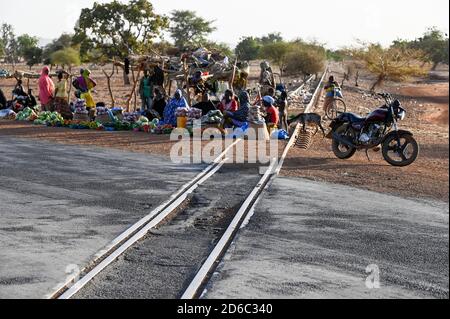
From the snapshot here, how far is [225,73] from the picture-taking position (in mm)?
20844

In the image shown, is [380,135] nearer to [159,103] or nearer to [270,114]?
[270,114]

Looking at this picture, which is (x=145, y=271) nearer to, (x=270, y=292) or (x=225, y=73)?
(x=270, y=292)

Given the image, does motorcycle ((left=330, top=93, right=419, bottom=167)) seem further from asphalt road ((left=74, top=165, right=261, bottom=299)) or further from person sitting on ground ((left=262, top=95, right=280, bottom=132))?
asphalt road ((left=74, top=165, right=261, bottom=299))

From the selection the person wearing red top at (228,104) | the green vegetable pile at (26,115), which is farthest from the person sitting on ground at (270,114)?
the green vegetable pile at (26,115)

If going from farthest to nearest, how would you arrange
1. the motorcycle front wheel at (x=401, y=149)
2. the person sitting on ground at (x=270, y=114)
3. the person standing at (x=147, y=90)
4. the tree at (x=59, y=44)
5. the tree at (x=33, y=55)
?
the tree at (x=33, y=55)
the tree at (x=59, y=44)
the person standing at (x=147, y=90)
the person sitting on ground at (x=270, y=114)
the motorcycle front wheel at (x=401, y=149)

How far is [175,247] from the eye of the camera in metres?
6.75

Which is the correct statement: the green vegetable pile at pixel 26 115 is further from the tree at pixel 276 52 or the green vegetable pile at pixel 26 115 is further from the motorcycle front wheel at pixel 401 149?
the tree at pixel 276 52

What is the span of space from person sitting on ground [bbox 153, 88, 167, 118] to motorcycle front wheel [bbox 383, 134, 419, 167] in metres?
8.08

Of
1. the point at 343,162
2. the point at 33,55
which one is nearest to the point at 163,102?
the point at 343,162

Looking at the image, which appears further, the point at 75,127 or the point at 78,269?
the point at 75,127

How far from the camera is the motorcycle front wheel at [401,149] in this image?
12195 millimetres

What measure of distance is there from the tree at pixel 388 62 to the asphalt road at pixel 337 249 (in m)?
38.1

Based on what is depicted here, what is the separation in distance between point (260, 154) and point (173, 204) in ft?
15.3
